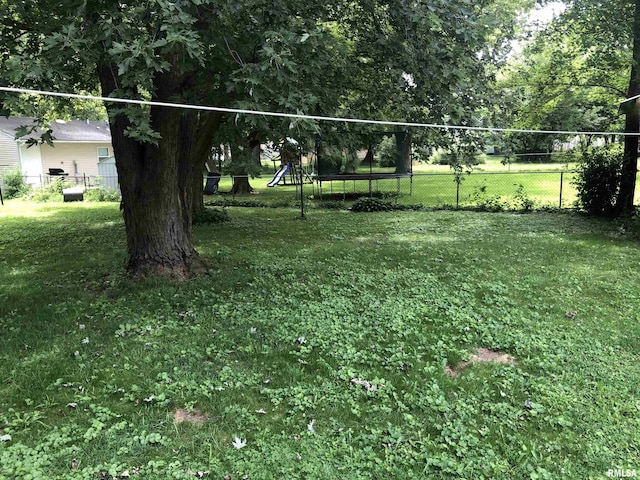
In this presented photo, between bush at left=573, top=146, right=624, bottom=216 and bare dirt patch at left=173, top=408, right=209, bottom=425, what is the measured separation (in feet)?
34.9

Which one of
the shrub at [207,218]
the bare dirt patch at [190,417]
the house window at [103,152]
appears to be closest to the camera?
the bare dirt patch at [190,417]

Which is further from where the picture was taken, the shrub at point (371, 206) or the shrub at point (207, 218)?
the shrub at point (371, 206)

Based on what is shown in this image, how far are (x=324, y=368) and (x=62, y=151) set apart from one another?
94.7ft

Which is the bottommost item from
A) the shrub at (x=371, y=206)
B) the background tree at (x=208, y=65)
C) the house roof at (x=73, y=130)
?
the shrub at (x=371, y=206)

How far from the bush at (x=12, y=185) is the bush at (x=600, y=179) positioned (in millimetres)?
19181

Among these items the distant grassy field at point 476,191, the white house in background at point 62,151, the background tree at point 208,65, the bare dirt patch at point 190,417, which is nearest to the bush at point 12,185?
the white house in background at point 62,151

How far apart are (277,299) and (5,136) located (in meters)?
25.9

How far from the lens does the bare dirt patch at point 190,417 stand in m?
2.89

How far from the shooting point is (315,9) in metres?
5.04

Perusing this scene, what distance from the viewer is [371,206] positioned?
43.0 feet

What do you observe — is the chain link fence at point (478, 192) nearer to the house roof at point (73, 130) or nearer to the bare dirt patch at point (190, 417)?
the bare dirt patch at point (190, 417)

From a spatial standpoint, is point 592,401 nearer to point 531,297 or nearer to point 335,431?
point 335,431

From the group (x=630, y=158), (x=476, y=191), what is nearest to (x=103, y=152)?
(x=476, y=191)

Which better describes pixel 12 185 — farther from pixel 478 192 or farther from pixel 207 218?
pixel 478 192
